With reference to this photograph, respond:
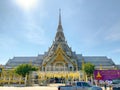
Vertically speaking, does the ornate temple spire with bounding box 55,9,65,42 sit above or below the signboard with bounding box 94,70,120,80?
above

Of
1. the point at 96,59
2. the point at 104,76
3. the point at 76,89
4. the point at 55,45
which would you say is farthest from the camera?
the point at 96,59

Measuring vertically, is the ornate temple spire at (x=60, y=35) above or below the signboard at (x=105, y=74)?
above

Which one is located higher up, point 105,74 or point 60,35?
point 60,35

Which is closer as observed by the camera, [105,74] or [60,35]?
[105,74]

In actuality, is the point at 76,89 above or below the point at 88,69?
below

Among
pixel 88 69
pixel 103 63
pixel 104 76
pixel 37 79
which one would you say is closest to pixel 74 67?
A: pixel 88 69

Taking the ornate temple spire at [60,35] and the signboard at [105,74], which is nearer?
the signboard at [105,74]

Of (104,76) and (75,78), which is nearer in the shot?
(104,76)

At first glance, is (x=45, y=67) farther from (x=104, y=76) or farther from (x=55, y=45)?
(x=104, y=76)

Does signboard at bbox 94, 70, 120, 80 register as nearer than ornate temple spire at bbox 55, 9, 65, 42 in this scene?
Yes

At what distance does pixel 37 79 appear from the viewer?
191 feet

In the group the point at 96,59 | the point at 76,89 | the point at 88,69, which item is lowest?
the point at 76,89

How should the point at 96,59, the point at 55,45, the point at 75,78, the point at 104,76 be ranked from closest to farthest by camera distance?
the point at 104,76, the point at 75,78, the point at 55,45, the point at 96,59

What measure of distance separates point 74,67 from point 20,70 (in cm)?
1740
